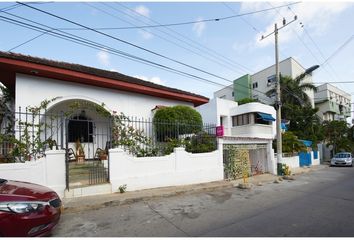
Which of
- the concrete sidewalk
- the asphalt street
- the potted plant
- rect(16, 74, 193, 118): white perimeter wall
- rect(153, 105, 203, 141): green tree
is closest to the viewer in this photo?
the asphalt street

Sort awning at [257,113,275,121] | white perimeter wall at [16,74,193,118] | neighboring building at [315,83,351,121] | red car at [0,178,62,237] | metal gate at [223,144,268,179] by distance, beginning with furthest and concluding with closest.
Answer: neighboring building at [315,83,351,121] < awning at [257,113,275,121] < metal gate at [223,144,268,179] < white perimeter wall at [16,74,193,118] < red car at [0,178,62,237]

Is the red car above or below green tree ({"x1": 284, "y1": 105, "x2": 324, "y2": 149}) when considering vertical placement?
below

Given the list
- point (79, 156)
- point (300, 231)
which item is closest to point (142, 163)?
point (79, 156)

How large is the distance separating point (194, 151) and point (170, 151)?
1.35 m

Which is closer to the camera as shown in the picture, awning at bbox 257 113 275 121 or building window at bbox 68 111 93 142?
building window at bbox 68 111 93 142

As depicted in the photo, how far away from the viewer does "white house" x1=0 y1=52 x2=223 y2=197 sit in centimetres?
775

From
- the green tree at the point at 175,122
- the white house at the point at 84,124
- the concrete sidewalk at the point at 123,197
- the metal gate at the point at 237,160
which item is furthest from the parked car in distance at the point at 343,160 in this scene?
the concrete sidewalk at the point at 123,197

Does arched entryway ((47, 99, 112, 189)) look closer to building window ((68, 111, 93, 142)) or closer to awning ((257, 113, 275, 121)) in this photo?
building window ((68, 111, 93, 142))

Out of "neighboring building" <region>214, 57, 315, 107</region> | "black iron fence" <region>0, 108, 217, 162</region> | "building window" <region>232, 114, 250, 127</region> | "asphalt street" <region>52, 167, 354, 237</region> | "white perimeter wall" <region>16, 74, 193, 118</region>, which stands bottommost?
"asphalt street" <region>52, 167, 354, 237</region>

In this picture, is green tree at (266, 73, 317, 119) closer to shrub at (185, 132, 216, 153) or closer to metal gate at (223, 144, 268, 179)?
metal gate at (223, 144, 268, 179)

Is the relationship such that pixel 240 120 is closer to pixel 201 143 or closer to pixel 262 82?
pixel 201 143

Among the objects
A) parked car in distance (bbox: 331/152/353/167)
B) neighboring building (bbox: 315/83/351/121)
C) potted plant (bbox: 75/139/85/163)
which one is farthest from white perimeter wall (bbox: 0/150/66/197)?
neighboring building (bbox: 315/83/351/121)

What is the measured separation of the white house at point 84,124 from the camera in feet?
25.4

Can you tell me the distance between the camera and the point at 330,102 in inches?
1725
